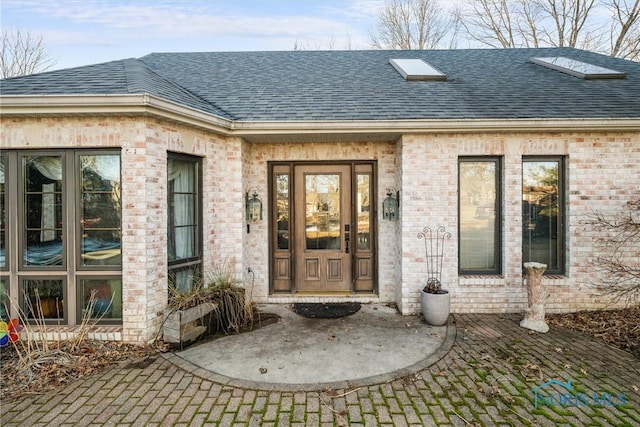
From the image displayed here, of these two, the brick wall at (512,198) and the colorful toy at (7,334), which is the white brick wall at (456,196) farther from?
the colorful toy at (7,334)

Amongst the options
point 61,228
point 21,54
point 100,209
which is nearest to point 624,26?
point 100,209

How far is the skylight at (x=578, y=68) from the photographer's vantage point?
6227 millimetres

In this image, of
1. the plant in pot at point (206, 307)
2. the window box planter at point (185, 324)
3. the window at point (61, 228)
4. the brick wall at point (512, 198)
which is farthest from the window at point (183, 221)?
the brick wall at point (512, 198)

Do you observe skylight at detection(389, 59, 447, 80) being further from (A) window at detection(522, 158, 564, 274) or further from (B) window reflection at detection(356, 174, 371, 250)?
(A) window at detection(522, 158, 564, 274)

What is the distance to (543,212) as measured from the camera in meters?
5.20

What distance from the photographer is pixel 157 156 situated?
405cm

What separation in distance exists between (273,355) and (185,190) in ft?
8.61

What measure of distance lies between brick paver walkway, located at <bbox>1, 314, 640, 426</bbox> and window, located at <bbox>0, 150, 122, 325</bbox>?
130 centimetres

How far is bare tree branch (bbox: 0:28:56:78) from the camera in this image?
13367 millimetres

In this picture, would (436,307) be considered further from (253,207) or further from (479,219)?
(253,207)

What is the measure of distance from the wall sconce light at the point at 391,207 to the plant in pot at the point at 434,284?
1.93ft

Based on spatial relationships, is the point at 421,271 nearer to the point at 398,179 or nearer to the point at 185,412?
the point at 398,179

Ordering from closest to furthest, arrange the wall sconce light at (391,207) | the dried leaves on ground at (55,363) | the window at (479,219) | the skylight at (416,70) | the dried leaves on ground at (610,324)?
the dried leaves on ground at (55,363), the dried leaves on ground at (610,324), the window at (479,219), the wall sconce light at (391,207), the skylight at (416,70)

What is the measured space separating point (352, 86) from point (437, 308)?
4222 mm
